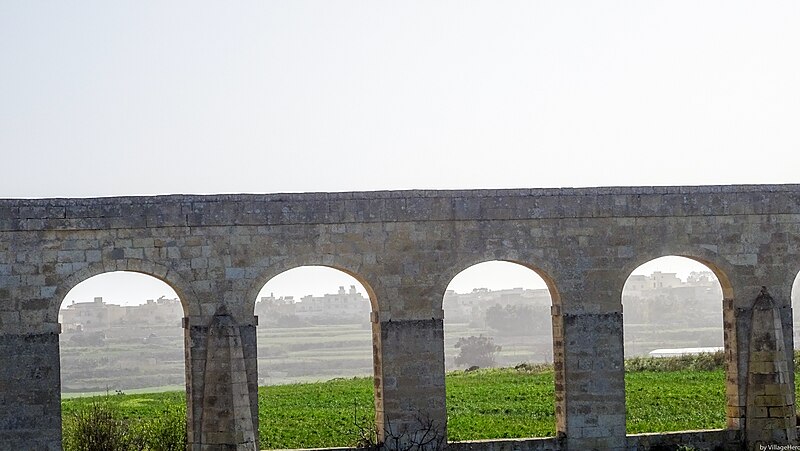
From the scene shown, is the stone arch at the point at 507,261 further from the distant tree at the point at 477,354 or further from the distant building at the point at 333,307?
the distant building at the point at 333,307

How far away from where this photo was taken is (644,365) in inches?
1212

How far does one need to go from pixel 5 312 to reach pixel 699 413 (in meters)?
13.1

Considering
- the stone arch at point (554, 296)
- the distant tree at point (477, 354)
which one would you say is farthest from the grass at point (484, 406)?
the distant tree at point (477, 354)

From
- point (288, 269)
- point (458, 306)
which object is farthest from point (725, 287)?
point (458, 306)

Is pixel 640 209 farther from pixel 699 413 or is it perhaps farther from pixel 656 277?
pixel 656 277

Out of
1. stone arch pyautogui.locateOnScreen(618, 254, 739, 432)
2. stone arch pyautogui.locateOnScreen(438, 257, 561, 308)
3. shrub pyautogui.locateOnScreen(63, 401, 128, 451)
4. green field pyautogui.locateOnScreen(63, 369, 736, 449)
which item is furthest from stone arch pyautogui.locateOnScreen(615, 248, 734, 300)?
shrub pyautogui.locateOnScreen(63, 401, 128, 451)

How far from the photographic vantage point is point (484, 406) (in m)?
23.9

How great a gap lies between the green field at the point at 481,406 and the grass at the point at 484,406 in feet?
0.06

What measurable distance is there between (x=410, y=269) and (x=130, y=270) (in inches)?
170

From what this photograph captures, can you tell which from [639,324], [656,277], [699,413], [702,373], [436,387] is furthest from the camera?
[656,277]

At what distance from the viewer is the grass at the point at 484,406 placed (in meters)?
20.7

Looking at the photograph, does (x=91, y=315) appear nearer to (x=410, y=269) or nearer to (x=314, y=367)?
(x=314, y=367)

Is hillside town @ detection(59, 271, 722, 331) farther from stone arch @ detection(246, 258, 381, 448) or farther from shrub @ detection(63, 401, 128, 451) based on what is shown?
shrub @ detection(63, 401, 128, 451)

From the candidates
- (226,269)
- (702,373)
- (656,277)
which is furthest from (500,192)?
(656,277)
